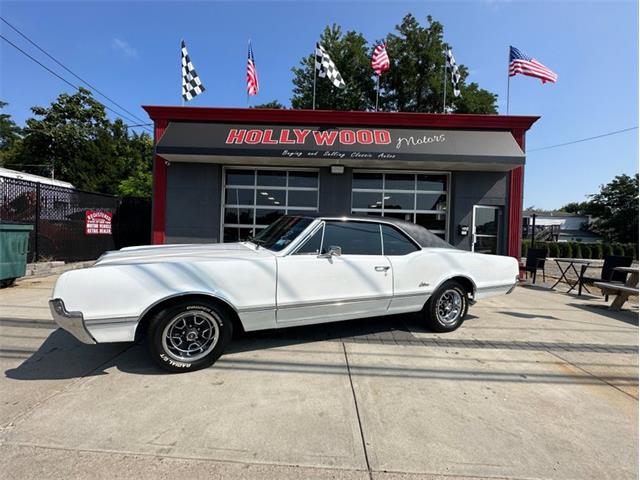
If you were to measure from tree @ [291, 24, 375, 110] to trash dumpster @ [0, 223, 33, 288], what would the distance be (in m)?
22.8

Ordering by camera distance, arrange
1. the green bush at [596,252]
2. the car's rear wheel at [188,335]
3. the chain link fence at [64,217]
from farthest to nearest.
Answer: the green bush at [596,252]
the chain link fence at [64,217]
the car's rear wheel at [188,335]

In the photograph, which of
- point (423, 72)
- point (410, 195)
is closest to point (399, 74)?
point (423, 72)

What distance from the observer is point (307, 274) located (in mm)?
3686

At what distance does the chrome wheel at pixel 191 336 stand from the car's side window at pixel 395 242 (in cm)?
222

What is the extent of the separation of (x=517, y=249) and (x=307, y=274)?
8.89 meters

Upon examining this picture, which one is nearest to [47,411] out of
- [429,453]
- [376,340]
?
[429,453]

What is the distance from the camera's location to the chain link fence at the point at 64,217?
8.33m

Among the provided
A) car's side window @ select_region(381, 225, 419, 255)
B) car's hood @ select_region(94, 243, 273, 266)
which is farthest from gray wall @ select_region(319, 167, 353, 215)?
car's hood @ select_region(94, 243, 273, 266)

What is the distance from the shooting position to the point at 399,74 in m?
27.8

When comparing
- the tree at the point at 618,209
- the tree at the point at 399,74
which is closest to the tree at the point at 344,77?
the tree at the point at 399,74

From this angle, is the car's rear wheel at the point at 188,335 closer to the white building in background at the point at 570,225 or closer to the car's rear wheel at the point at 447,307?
the car's rear wheel at the point at 447,307

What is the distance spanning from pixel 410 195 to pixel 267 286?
802cm

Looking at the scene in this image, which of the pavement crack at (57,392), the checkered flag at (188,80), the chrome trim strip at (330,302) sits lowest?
the pavement crack at (57,392)

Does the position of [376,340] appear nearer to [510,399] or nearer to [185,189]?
[510,399]
